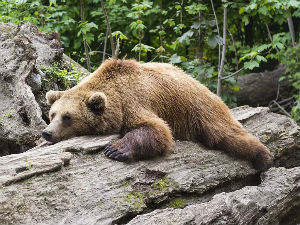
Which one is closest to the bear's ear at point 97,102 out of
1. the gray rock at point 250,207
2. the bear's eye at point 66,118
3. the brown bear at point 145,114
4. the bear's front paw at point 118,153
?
the brown bear at point 145,114

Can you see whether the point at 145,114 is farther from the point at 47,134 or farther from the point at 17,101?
the point at 17,101

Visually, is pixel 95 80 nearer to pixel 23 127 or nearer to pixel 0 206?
pixel 23 127

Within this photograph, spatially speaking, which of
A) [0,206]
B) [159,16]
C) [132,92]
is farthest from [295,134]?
[159,16]

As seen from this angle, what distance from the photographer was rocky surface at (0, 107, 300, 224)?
3.87 metres

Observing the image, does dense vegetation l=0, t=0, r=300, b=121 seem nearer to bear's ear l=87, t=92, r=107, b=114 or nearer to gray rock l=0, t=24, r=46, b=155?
gray rock l=0, t=24, r=46, b=155

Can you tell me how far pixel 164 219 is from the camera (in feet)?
13.0

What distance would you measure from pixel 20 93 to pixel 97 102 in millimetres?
1540

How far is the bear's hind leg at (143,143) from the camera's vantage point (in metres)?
4.62

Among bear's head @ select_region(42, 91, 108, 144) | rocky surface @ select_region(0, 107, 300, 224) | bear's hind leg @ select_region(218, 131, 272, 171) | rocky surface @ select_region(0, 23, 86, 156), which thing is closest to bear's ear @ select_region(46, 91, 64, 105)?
bear's head @ select_region(42, 91, 108, 144)

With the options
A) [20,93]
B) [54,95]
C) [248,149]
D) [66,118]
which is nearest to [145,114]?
[66,118]

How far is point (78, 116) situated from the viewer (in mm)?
5098

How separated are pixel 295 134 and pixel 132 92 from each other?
8.28 ft

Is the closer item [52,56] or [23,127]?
[23,127]

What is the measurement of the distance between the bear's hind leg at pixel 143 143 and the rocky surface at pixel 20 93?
5.13ft
